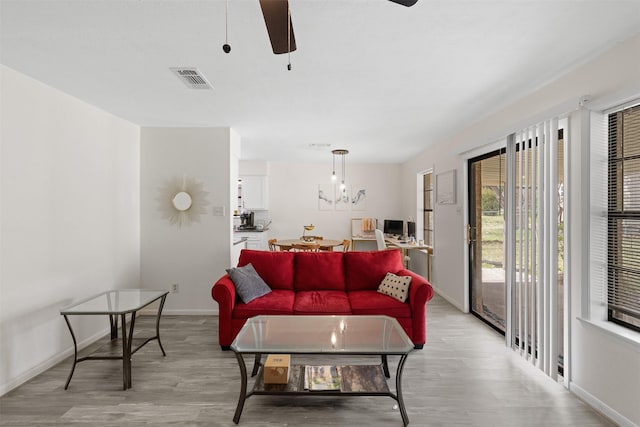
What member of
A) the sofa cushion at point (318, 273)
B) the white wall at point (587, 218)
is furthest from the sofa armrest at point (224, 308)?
the white wall at point (587, 218)

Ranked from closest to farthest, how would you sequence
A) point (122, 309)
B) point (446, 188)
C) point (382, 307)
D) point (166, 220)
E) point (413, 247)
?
point (122, 309), point (382, 307), point (166, 220), point (446, 188), point (413, 247)

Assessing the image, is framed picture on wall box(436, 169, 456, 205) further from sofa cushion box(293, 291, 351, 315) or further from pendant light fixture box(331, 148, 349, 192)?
sofa cushion box(293, 291, 351, 315)

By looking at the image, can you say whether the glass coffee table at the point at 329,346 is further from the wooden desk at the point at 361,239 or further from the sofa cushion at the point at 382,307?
the wooden desk at the point at 361,239

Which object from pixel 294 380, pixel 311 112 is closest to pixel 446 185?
pixel 311 112

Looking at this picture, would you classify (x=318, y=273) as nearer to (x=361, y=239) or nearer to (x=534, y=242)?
(x=534, y=242)

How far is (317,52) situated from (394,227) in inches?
209

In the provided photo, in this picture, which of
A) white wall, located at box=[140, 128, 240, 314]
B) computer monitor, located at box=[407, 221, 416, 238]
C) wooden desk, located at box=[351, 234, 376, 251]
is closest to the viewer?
white wall, located at box=[140, 128, 240, 314]

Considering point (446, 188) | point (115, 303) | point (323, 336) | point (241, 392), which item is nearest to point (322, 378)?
point (323, 336)

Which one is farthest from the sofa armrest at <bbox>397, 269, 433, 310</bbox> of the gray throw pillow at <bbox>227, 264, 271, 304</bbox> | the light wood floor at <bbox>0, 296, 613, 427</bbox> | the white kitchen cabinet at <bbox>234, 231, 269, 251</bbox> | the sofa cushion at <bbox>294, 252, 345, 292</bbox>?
the white kitchen cabinet at <bbox>234, 231, 269, 251</bbox>

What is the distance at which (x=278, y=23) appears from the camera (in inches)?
56.1

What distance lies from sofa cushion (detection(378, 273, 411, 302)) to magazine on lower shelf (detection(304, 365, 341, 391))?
3.87 ft

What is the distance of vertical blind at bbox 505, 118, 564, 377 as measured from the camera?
261 centimetres

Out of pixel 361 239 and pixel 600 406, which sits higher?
pixel 361 239

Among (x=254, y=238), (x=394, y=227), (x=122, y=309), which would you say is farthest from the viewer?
(x=394, y=227)
